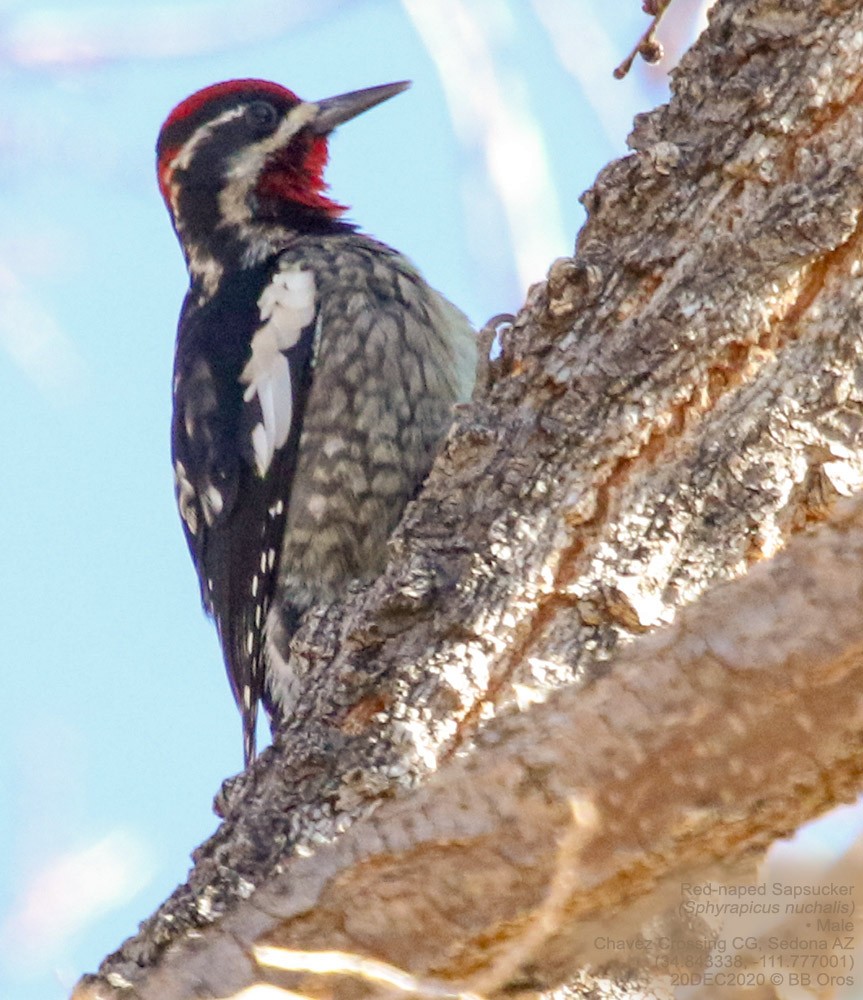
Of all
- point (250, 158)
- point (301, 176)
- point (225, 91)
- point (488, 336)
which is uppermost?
point (225, 91)

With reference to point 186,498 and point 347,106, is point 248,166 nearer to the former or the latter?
point 347,106

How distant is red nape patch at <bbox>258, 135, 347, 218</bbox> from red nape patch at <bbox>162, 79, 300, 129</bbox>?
19cm

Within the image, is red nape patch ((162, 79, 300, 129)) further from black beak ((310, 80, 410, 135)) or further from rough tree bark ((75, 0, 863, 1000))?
rough tree bark ((75, 0, 863, 1000))

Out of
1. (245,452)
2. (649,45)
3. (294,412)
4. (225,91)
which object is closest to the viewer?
(649,45)

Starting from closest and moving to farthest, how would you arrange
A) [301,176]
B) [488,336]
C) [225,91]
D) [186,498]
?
[488,336]
[186,498]
[301,176]
[225,91]

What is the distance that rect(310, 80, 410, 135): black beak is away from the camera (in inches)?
154

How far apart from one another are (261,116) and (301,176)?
0.24 metres

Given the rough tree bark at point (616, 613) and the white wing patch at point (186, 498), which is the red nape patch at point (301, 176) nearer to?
the white wing patch at point (186, 498)

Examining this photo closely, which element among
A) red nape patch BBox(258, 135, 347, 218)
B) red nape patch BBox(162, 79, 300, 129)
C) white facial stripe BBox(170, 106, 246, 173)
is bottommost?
red nape patch BBox(258, 135, 347, 218)

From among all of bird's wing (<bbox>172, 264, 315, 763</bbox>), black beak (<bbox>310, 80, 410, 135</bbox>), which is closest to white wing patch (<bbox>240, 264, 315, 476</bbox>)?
bird's wing (<bbox>172, 264, 315, 763</bbox>)

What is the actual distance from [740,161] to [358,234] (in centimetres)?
180

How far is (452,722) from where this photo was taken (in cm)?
180

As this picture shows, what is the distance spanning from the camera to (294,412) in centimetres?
321

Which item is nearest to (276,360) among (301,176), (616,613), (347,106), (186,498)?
(186,498)
